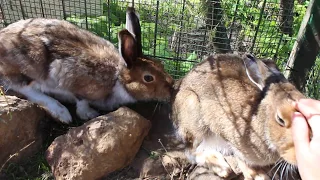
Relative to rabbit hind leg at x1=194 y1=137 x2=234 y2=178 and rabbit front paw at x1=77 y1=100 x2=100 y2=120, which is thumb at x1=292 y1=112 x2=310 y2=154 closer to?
rabbit hind leg at x1=194 y1=137 x2=234 y2=178

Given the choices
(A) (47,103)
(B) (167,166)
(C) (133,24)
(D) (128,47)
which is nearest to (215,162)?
(B) (167,166)

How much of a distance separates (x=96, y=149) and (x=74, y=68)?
974 millimetres

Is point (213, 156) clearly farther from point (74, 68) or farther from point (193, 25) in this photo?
point (193, 25)

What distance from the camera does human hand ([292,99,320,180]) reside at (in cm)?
233

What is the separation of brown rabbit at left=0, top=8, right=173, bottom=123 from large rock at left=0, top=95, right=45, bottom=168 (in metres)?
0.29

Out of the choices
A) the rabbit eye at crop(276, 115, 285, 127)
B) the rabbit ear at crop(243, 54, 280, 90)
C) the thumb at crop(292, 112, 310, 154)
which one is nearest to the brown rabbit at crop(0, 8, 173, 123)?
the rabbit ear at crop(243, 54, 280, 90)

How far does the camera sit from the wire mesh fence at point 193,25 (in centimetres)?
463

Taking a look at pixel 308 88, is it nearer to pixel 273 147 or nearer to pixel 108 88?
pixel 273 147

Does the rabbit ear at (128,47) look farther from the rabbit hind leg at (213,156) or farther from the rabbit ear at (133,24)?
the rabbit hind leg at (213,156)

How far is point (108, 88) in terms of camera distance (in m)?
4.23

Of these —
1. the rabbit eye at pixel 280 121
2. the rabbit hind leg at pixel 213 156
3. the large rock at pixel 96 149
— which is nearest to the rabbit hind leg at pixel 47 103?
the large rock at pixel 96 149

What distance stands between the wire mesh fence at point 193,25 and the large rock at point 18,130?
1.44 m

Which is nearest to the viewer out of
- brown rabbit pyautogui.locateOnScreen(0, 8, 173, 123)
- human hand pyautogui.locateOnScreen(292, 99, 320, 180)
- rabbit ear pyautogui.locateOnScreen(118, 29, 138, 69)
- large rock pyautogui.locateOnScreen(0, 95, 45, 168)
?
human hand pyautogui.locateOnScreen(292, 99, 320, 180)

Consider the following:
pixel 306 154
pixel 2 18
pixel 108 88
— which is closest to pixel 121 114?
pixel 108 88
